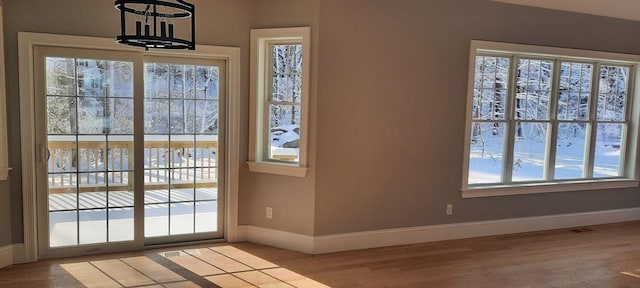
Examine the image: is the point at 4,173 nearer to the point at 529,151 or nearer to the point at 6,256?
the point at 6,256

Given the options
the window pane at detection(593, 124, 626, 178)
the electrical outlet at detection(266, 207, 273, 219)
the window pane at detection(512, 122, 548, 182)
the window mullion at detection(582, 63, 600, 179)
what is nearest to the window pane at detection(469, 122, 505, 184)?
the window pane at detection(512, 122, 548, 182)

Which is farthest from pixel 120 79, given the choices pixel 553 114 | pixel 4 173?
pixel 553 114

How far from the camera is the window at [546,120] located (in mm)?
4961

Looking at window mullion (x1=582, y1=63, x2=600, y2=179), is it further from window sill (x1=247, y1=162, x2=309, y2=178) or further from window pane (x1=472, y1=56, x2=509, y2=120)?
A: window sill (x1=247, y1=162, x2=309, y2=178)

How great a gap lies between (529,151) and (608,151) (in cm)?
134

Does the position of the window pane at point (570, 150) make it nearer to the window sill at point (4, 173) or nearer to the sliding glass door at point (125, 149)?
the sliding glass door at point (125, 149)

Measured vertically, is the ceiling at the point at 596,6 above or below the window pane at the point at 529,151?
above

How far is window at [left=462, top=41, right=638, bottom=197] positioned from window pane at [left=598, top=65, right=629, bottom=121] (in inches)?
0.5

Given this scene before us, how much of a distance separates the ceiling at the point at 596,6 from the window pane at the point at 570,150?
1.35 metres

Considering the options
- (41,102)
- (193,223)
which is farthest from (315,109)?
(41,102)

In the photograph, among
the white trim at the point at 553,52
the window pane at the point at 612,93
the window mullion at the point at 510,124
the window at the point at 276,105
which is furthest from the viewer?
the window pane at the point at 612,93

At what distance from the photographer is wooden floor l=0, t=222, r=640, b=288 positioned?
3588 millimetres

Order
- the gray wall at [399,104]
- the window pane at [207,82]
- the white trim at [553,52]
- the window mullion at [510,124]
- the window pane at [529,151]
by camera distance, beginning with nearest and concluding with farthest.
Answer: the gray wall at [399,104], the window pane at [207,82], the white trim at [553,52], the window mullion at [510,124], the window pane at [529,151]

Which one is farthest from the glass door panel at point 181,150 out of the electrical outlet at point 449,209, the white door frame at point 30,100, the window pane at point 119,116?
the electrical outlet at point 449,209
